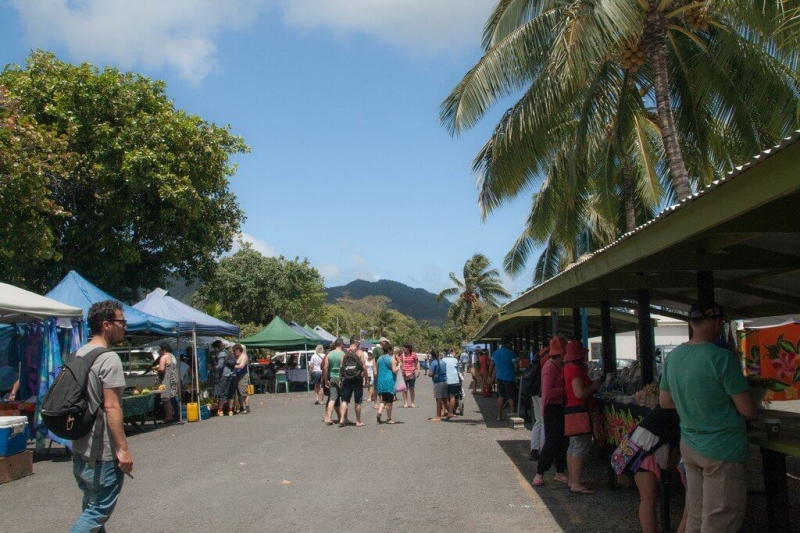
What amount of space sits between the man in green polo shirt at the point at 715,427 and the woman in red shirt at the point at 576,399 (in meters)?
3.23

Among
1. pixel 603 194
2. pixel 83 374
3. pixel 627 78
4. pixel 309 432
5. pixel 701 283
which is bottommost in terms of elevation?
pixel 309 432

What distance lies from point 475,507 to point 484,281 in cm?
6109

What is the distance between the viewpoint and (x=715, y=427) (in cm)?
453

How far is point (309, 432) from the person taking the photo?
47.8 feet

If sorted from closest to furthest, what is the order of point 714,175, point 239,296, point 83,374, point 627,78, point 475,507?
point 83,374, point 475,507, point 627,78, point 714,175, point 239,296

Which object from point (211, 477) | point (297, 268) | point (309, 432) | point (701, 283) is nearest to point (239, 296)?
point (297, 268)

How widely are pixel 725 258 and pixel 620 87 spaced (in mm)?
8138

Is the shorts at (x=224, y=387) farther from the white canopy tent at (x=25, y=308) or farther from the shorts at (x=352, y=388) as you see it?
the white canopy tent at (x=25, y=308)

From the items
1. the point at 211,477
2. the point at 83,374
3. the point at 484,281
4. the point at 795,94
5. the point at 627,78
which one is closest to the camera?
the point at 83,374

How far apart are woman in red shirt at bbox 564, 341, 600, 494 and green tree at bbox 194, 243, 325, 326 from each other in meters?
41.3

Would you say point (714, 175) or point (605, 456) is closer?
point (605, 456)

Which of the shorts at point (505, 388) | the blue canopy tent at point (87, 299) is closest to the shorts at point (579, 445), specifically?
the blue canopy tent at point (87, 299)

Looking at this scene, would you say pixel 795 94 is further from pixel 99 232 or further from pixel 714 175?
pixel 99 232

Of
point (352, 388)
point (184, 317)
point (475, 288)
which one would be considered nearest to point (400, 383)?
point (352, 388)
